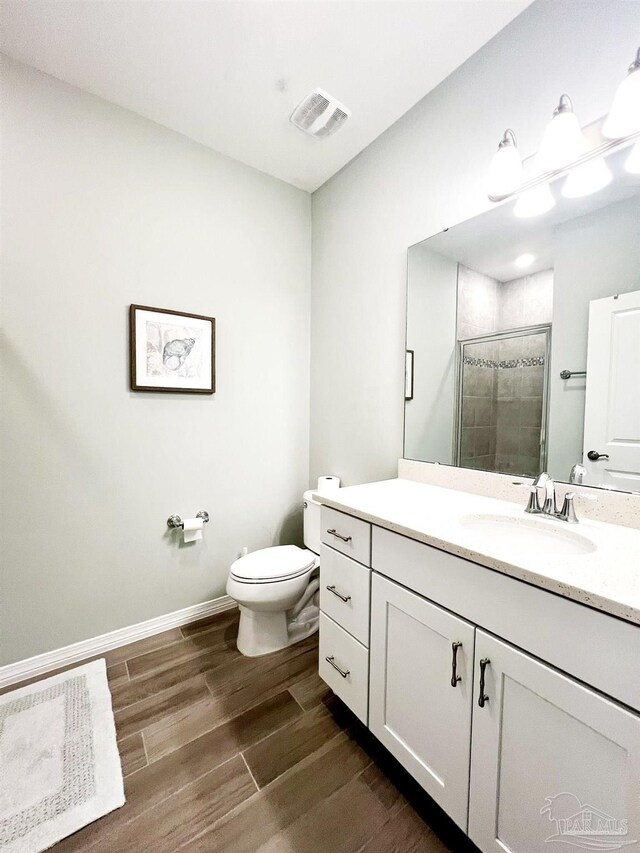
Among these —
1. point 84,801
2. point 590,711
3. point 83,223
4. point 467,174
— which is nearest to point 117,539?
point 84,801

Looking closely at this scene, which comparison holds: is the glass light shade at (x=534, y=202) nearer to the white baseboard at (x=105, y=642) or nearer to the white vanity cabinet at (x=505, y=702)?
the white vanity cabinet at (x=505, y=702)

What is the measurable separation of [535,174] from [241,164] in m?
1.64

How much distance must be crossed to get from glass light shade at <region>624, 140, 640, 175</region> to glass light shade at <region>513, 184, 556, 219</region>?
0.65ft

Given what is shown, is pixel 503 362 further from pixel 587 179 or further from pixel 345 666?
pixel 345 666

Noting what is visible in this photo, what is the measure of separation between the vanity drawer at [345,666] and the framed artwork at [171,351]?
1369 mm

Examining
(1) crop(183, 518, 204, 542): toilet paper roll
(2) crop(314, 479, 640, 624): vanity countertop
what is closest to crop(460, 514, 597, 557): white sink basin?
(2) crop(314, 479, 640, 624): vanity countertop

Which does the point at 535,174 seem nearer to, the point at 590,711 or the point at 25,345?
the point at 590,711

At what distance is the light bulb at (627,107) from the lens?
3.08ft

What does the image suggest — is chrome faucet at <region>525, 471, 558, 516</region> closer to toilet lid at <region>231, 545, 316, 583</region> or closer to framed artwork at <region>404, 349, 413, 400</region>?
framed artwork at <region>404, 349, 413, 400</region>

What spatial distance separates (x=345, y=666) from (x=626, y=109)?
198 centimetres

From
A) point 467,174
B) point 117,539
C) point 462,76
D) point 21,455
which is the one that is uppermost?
point 462,76

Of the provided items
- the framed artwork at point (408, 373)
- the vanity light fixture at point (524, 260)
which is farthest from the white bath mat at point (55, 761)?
the vanity light fixture at point (524, 260)

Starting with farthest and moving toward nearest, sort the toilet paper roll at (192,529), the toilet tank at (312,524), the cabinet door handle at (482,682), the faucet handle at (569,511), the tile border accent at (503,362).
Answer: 1. the toilet tank at (312,524)
2. the toilet paper roll at (192,529)
3. the tile border accent at (503,362)
4. the faucet handle at (569,511)
5. the cabinet door handle at (482,682)

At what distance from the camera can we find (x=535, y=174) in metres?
1.20
